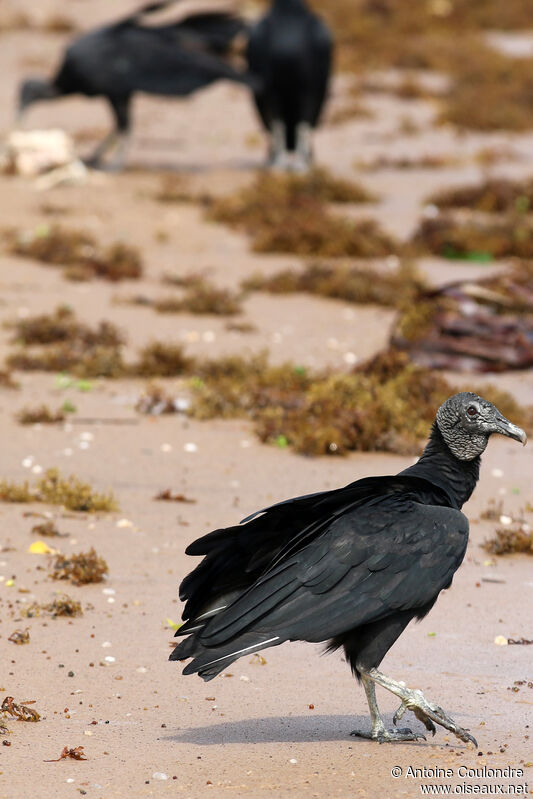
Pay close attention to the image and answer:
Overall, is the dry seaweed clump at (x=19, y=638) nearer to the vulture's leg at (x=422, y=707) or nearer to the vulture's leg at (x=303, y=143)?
the vulture's leg at (x=422, y=707)

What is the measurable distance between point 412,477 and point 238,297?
7.29 m

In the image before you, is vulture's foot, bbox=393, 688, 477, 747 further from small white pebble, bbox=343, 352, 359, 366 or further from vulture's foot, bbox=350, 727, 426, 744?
small white pebble, bbox=343, 352, 359, 366

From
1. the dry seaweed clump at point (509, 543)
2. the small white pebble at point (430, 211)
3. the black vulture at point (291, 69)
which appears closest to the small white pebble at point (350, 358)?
the dry seaweed clump at point (509, 543)

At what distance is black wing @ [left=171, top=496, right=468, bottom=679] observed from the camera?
4.04 meters

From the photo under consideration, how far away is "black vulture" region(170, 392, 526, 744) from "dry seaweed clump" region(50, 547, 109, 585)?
1543 millimetres

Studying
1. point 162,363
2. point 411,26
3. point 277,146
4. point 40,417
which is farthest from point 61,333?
point 411,26

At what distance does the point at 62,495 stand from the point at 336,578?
9.76 ft

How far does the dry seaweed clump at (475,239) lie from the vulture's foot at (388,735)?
9.25 m

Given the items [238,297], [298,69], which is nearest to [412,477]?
[238,297]

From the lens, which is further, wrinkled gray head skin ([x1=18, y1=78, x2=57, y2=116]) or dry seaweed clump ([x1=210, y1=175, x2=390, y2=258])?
wrinkled gray head skin ([x1=18, y1=78, x2=57, y2=116])

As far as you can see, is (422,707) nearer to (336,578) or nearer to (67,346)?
(336,578)

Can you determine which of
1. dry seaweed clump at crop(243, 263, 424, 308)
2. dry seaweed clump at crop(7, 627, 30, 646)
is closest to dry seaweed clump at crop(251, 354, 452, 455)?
dry seaweed clump at crop(243, 263, 424, 308)

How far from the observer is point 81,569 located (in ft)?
18.8

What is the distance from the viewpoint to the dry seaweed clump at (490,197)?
14.9 m
